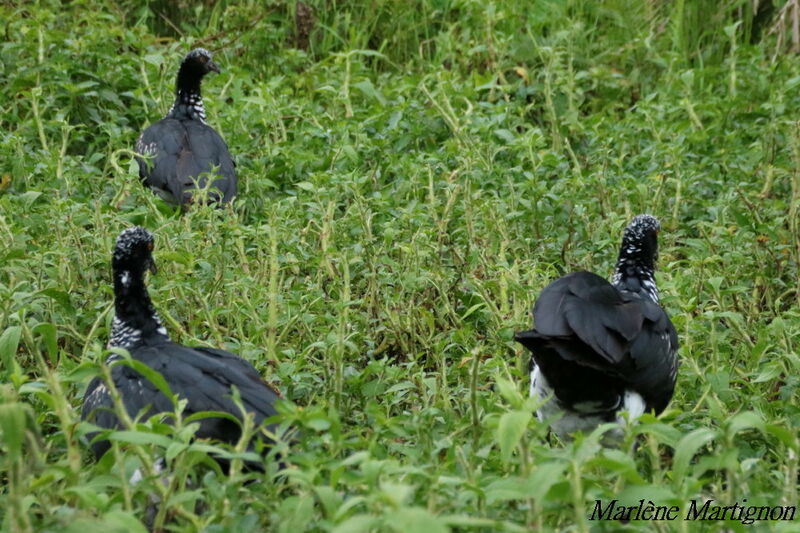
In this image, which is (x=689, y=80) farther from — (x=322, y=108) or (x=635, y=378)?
(x=635, y=378)

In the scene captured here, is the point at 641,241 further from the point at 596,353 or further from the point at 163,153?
A: the point at 163,153

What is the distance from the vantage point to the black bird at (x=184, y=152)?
6852 mm

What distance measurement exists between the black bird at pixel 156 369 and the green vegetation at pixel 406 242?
185 mm

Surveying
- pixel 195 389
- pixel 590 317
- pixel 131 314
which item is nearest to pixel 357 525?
pixel 195 389

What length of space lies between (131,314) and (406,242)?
1716mm

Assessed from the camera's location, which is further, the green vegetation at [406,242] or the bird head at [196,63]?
the bird head at [196,63]

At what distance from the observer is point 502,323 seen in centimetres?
509

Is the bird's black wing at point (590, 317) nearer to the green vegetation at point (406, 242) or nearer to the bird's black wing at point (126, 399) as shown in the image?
the green vegetation at point (406, 242)

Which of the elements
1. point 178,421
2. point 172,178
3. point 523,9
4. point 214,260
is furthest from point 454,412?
point 523,9

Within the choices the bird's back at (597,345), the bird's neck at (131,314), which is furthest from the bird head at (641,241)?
the bird's neck at (131,314)

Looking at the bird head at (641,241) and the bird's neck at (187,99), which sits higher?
the bird's neck at (187,99)

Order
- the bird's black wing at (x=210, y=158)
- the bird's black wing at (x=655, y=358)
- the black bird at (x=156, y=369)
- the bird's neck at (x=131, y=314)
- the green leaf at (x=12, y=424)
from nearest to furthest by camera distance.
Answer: the green leaf at (x=12, y=424), the black bird at (x=156, y=369), the bird's black wing at (x=655, y=358), the bird's neck at (x=131, y=314), the bird's black wing at (x=210, y=158)
